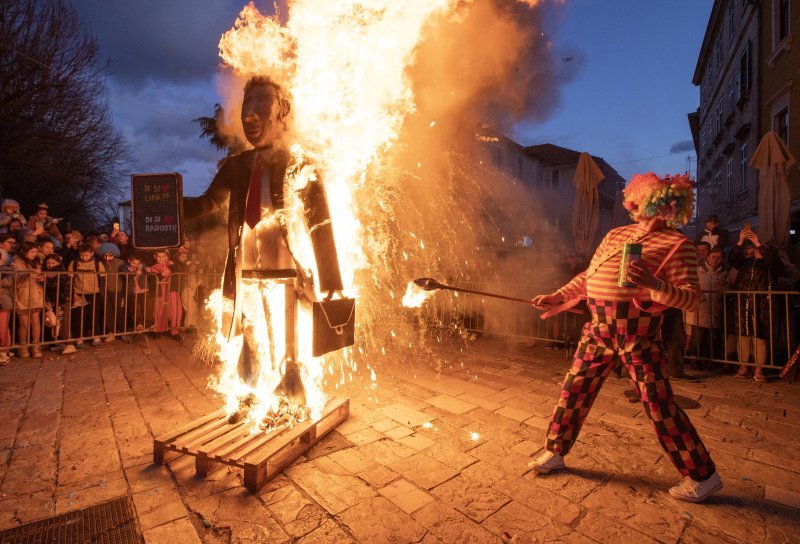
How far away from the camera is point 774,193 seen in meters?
7.32

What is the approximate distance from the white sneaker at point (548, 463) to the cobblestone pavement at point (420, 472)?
0.19 feet

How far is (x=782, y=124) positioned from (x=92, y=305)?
19688 millimetres

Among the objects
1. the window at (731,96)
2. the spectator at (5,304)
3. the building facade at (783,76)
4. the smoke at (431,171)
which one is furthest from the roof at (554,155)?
the spectator at (5,304)

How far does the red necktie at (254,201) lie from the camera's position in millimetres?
3508

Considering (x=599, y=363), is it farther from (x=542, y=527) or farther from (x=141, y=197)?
(x=141, y=197)

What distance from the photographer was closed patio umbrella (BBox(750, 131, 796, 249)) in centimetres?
727

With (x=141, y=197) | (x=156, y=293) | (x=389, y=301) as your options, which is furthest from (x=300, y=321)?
Result: (x=389, y=301)

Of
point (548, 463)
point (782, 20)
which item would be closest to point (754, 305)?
point (548, 463)

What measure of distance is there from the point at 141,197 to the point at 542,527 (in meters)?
3.58

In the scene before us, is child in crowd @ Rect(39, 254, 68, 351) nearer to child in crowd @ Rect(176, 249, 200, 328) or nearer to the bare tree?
child in crowd @ Rect(176, 249, 200, 328)

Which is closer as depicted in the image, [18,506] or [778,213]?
[18,506]

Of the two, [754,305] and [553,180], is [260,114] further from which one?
[553,180]

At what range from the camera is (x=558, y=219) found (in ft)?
114

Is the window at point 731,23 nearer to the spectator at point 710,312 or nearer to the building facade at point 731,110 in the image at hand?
the building facade at point 731,110
